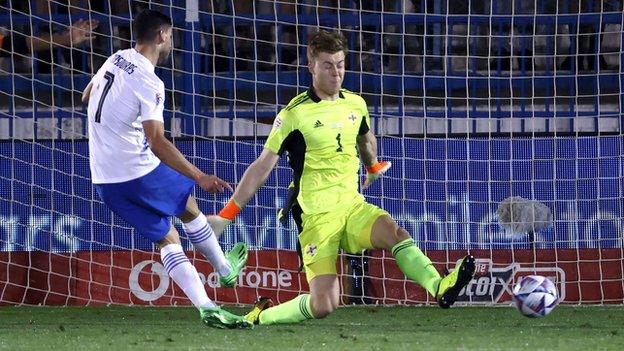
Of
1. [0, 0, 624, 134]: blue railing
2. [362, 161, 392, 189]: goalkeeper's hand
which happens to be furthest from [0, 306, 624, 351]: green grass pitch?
[0, 0, 624, 134]: blue railing

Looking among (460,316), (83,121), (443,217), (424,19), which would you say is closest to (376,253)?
(443,217)

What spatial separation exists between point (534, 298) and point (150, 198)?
2.11 metres

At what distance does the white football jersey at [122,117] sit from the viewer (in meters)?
7.47

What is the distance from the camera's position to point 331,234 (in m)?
7.32

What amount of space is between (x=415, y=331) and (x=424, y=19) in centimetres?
419

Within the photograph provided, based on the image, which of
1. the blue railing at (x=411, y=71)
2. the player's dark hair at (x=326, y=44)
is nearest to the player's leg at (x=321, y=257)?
the player's dark hair at (x=326, y=44)

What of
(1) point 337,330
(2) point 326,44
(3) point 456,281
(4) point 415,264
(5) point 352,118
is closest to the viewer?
(3) point 456,281

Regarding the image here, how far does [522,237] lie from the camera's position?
1070 centimetres

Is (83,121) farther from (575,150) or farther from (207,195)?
(575,150)

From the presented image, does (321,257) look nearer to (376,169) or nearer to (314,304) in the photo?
(314,304)

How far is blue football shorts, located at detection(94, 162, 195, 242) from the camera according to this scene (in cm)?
754

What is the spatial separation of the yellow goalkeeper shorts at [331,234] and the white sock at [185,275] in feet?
2.02

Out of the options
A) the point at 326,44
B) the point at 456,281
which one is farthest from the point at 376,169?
the point at 456,281

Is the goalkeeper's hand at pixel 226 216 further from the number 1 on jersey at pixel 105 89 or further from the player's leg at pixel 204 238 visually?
the number 1 on jersey at pixel 105 89
